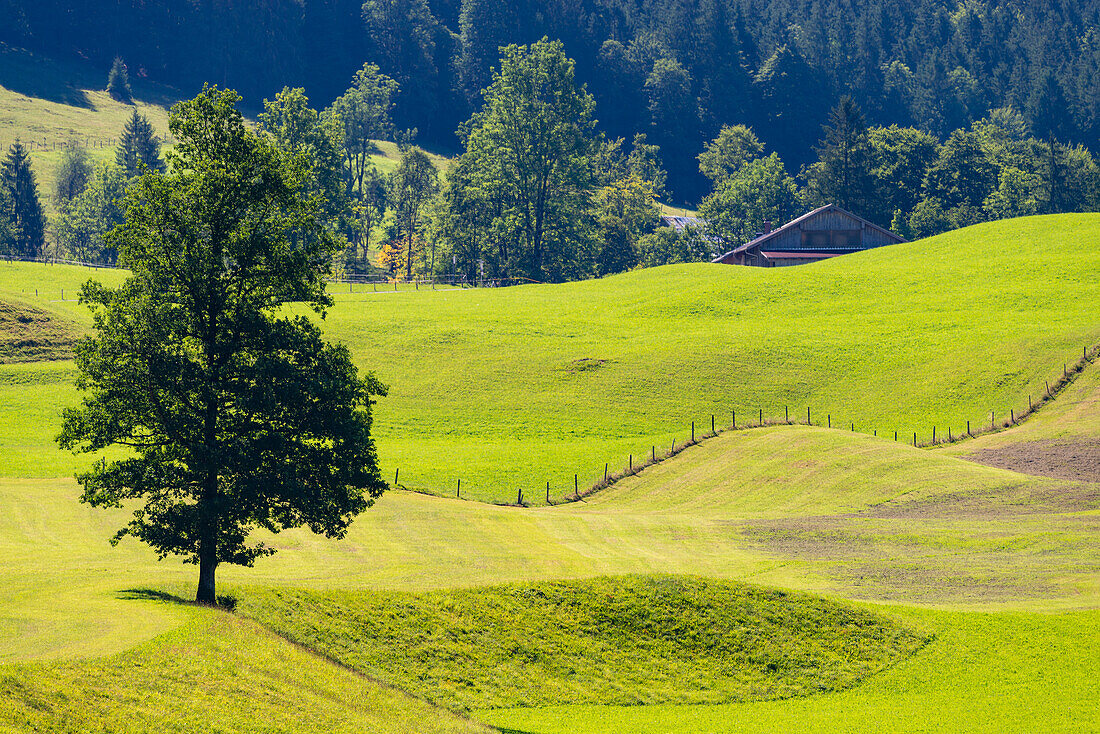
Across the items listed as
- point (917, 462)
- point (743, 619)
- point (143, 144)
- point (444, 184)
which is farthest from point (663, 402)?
point (143, 144)

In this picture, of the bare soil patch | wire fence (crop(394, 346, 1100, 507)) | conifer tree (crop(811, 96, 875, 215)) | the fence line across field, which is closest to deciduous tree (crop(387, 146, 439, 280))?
conifer tree (crop(811, 96, 875, 215))

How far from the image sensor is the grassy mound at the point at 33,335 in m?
87.0

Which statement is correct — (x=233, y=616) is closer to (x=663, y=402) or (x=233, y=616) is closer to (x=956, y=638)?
(x=956, y=638)

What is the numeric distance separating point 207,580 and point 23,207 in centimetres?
14817

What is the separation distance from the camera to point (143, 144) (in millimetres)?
191250

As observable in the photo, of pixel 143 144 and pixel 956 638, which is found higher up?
pixel 143 144

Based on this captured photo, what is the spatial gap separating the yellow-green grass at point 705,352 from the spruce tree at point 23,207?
169 ft

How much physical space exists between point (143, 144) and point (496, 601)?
574 ft

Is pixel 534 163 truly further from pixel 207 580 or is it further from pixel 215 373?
pixel 207 580

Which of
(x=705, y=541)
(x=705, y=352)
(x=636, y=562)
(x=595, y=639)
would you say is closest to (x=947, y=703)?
(x=595, y=639)

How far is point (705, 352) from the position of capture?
8488cm

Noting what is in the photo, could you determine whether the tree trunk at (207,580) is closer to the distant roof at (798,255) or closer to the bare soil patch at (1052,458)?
the bare soil patch at (1052,458)

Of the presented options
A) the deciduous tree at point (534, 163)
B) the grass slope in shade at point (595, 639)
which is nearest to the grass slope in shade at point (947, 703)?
the grass slope in shade at point (595, 639)

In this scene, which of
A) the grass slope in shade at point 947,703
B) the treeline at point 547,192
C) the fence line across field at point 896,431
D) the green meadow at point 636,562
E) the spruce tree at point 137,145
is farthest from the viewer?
the spruce tree at point 137,145
